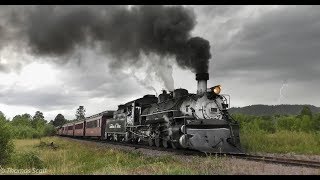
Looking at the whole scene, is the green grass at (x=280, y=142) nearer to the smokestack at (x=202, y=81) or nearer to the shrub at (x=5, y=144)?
the smokestack at (x=202, y=81)

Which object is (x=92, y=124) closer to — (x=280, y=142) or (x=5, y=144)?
(x=5, y=144)

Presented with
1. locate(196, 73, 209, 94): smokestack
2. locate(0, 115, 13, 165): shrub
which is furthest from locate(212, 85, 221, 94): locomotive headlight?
locate(0, 115, 13, 165): shrub

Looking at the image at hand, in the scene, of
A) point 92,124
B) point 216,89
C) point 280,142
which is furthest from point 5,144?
point 92,124

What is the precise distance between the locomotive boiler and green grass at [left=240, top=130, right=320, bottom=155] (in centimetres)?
260

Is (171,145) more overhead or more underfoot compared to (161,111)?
more underfoot

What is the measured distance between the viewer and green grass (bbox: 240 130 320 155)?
59.2 feet

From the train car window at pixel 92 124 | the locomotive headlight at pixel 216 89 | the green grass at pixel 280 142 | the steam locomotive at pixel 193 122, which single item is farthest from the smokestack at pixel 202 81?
the train car window at pixel 92 124

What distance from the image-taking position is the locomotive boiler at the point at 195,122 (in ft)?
50.1

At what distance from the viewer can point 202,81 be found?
650 inches

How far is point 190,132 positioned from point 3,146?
8.44 meters

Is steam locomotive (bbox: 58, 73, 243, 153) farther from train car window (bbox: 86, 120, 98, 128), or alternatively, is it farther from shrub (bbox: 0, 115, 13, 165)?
train car window (bbox: 86, 120, 98, 128)

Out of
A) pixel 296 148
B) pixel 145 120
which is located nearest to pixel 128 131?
pixel 145 120

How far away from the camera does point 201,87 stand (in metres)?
16.5

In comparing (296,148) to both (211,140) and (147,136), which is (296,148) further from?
(147,136)
